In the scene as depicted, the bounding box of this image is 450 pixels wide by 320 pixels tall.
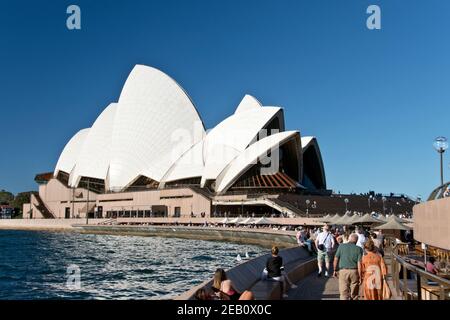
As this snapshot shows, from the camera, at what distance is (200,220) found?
57188mm

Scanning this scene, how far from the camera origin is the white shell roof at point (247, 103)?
7481 cm

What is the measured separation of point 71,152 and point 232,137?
40.5 metres

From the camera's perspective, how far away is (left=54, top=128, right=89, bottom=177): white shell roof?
9269cm

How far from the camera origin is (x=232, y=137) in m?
65.4

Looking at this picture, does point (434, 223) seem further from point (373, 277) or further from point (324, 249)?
point (324, 249)

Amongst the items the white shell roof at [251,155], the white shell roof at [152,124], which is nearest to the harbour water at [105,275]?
the white shell roof at [251,155]

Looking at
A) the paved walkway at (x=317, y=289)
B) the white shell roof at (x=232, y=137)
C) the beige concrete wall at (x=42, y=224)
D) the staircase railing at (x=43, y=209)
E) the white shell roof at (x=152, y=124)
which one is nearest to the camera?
the paved walkway at (x=317, y=289)

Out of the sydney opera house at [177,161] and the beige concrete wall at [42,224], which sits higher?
the sydney opera house at [177,161]

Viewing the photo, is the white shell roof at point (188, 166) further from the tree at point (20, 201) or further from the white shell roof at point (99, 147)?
the tree at point (20, 201)

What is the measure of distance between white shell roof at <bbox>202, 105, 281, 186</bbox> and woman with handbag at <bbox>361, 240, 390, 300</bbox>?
5623 cm

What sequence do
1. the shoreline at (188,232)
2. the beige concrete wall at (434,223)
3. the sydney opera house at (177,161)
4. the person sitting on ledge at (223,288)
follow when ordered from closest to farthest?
the person sitting on ledge at (223,288) → the beige concrete wall at (434,223) → the shoreline at (188,232) → the sydney opera house at (177,161)

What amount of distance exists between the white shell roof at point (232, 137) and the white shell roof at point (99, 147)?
72.0 ft

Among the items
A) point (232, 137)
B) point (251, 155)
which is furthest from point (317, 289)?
point (232, 137)

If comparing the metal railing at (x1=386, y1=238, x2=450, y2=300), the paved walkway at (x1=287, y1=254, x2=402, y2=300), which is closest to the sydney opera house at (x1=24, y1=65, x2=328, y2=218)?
the paved walkway at (x1=287, y1=254, x2=402, y2=300)
